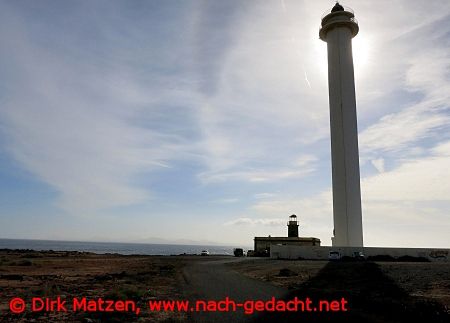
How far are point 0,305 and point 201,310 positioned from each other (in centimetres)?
753

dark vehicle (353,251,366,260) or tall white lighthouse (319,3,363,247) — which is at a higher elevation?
tall white lighthouse (319,3,363,247)

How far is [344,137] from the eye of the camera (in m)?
49.9

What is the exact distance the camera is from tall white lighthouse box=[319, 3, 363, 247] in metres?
49.0

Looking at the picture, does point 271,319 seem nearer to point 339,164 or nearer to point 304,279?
point 304,279

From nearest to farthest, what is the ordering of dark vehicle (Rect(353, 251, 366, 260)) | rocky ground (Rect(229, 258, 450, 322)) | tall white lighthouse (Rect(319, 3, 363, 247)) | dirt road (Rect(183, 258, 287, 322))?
dirt road (Rect(183, 258, 287, 322)) → rocky ground (Rect(229, 258, 450, 322)) → dark vehicle (Rect(353, 251, 366, 260)) → tall white lighthouse (Rect(319, 3, 363, 247))

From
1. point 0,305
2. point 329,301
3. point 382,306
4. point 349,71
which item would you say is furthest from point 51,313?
point 349,71

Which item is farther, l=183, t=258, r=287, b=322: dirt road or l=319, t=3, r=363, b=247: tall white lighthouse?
l=319, t=3, r=363, b=247: tall white lighthouse

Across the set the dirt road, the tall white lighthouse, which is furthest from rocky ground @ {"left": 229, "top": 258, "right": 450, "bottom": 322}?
the tall white lighthouse

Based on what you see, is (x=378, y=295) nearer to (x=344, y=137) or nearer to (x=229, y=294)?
(x=229, y=294)

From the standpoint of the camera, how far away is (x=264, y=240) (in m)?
73.2

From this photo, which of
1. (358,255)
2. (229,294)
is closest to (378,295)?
(229,294)

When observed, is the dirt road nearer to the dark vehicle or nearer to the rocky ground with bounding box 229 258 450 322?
the rocky ground with bounding box 229 258 450 322

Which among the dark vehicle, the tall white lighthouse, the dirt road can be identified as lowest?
the dirt road

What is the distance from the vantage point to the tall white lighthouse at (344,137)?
49000mm
